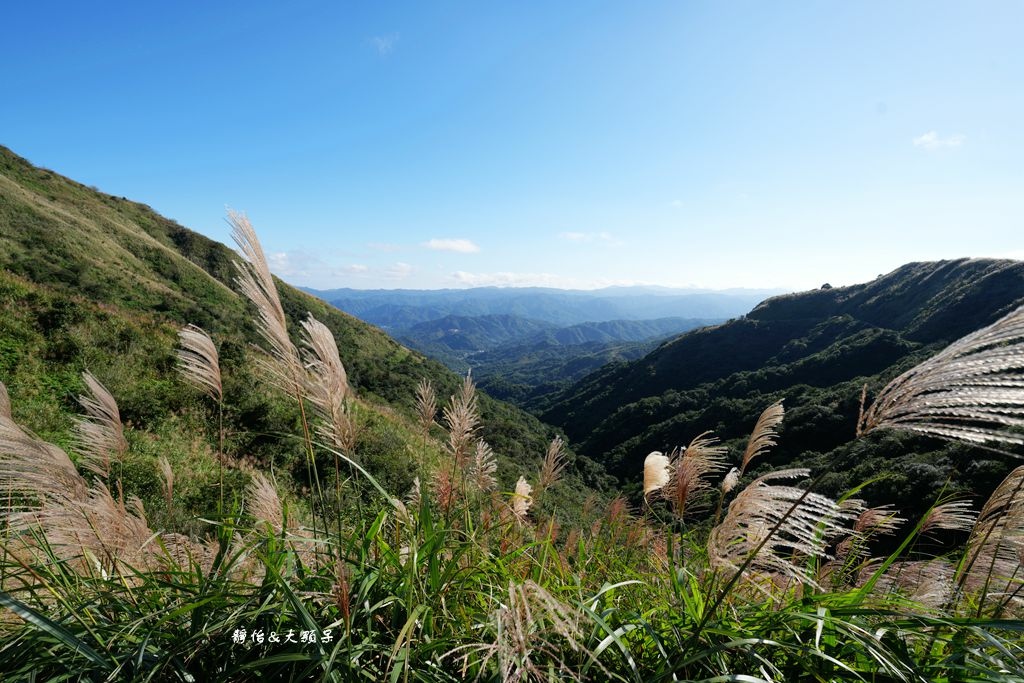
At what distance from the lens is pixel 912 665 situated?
5.02ft

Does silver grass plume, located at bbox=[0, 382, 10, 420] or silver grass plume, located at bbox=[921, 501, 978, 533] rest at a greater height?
silver grass plume, located at bbox=[0, 382, 10, 420]

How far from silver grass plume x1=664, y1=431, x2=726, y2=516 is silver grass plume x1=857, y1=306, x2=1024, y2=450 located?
1063 mm

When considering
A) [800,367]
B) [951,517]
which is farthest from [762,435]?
[800,367]

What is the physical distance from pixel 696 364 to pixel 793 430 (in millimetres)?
56650

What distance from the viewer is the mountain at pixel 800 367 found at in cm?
4406

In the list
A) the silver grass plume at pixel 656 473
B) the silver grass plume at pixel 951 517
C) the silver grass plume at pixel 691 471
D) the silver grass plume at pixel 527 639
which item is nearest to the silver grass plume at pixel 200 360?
the silver grass plume at pixel 527 639

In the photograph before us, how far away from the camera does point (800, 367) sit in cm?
7050

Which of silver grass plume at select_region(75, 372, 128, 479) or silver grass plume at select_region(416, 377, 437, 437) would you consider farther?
silver grass plume at select_region(416, 377, 437, 437)

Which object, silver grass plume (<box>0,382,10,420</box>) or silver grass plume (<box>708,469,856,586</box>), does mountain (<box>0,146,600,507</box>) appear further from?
silver grass plume (<box>708,469,856,586</box>)

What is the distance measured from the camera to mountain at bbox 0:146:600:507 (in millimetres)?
10250

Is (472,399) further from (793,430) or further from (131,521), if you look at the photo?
(793,430)

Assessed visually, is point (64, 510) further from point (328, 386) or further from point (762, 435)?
point (762, 435)

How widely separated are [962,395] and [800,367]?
274 feet

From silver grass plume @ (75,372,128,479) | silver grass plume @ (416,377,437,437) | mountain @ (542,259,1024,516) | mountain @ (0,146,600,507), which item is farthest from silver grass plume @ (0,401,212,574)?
mountain @ (542,259,1024,516)
